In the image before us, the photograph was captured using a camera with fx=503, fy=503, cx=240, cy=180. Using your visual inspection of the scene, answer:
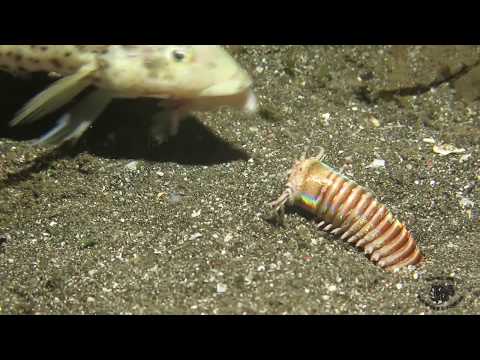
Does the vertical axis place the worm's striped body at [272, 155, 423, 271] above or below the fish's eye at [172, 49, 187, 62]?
below

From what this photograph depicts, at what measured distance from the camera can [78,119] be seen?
4.54m

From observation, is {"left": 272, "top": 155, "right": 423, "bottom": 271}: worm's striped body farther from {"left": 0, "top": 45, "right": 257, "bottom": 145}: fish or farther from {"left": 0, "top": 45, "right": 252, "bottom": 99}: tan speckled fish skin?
{"left": 0, "top": 45, "right": 252, "bottom": 99}: tan speckled fish skin

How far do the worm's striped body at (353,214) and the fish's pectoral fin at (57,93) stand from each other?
1.92 m

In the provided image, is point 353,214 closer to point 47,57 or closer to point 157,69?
point 157,69

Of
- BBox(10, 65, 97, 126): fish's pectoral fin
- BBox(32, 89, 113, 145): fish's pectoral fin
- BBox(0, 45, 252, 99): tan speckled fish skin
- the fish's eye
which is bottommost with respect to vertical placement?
BBox(32, 89, 113, 145): fish's pectoral fin

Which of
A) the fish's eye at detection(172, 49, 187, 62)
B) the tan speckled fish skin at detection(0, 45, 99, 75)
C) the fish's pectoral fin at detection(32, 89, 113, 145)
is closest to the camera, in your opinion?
the fish's eye at detection(172, 49, 187, 62)

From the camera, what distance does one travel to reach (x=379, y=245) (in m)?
4.04

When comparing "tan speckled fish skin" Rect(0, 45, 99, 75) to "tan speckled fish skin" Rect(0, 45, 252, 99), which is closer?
"tan speckled fish skin" Rect(0, 45, 252, 99)

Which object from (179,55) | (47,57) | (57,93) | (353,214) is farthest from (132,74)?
(353,214)

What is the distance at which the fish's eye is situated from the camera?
4.21 metres

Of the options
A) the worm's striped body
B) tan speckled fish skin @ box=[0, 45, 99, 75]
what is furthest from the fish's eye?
the worm's striped body
